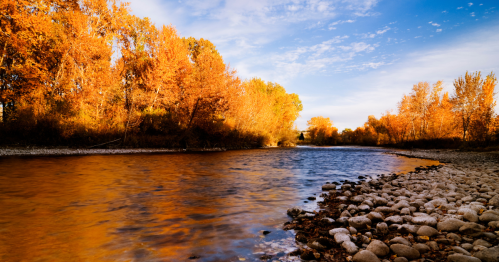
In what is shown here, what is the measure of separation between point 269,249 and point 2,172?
45.6ft

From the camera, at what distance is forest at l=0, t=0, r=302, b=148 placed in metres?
23.8

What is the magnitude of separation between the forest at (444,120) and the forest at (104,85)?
30763 millimetres

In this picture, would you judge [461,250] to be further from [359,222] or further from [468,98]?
[468,98]

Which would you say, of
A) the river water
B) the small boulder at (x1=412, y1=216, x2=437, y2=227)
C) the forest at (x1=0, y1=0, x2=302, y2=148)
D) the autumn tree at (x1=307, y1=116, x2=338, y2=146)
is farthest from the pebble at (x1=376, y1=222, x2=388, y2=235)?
the autumn tree at (x1=307, y1=116, x2=338, y2=146)

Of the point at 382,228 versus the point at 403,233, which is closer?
the point at 403,233

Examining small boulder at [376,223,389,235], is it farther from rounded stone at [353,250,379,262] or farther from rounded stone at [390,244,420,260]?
rounded stone at [353,250,379,262]

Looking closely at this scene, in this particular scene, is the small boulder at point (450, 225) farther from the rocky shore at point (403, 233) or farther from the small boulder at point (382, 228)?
the small boulder at point (382, 228)

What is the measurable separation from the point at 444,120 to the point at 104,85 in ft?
185

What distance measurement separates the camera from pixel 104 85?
96.2 feet

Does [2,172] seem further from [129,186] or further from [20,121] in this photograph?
[20,121]

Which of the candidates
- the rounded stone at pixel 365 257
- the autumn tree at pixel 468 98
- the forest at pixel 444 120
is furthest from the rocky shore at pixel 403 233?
the autumn tree at pixel 468 98

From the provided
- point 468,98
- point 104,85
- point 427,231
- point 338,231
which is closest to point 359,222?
point 338,231

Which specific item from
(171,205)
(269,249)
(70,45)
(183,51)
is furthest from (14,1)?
(269,249)

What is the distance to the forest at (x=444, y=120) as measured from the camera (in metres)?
31.4
